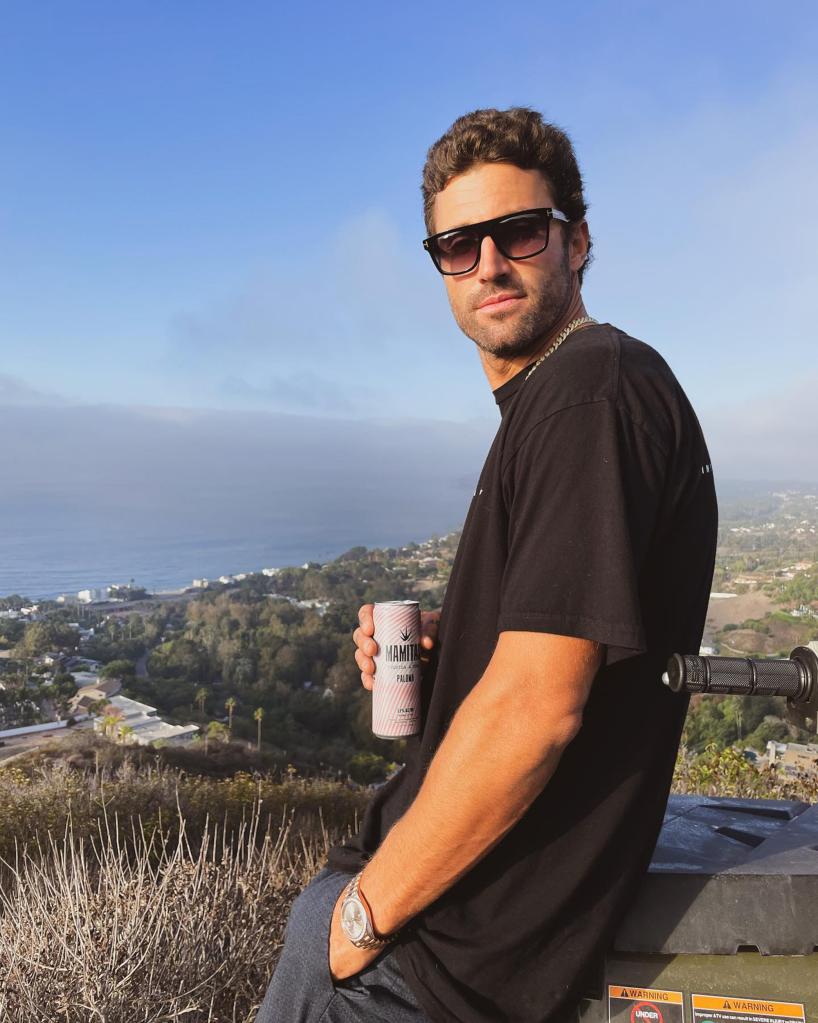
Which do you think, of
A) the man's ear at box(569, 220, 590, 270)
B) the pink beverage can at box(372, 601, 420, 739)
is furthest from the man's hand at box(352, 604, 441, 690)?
the man's ear at box(569, 220, 590, 270)

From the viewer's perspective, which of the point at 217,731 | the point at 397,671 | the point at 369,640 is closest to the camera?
the point at 397,671

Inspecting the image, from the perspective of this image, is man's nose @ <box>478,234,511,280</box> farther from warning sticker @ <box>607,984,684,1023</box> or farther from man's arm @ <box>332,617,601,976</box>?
warning sticker @ <box>607,984,684,1023</box>

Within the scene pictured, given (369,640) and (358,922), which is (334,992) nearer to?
(358,922)

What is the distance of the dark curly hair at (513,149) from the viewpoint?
5.52ft

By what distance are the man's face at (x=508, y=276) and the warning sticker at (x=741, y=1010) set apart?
1.20m

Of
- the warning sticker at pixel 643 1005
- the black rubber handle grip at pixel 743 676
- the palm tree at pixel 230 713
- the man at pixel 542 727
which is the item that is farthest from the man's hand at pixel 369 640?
the palm tree at pixel 230 713

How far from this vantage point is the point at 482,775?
1.20 m

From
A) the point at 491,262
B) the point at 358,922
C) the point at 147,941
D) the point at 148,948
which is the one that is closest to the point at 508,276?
the point at 491,262

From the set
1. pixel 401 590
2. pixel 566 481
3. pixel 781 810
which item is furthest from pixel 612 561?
pixel 401 590

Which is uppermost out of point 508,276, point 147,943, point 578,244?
point 578,244

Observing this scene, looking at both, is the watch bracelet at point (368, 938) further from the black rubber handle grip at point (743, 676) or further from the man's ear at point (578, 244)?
the man's ear at point (578, 244)

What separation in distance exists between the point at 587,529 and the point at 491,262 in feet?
2.40

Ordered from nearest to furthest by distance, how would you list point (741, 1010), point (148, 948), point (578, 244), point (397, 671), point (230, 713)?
point (741, 1010) → point (397, 671) → point (578, 244) → point (148, 948) → point (230, 713)

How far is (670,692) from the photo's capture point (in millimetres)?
1380
